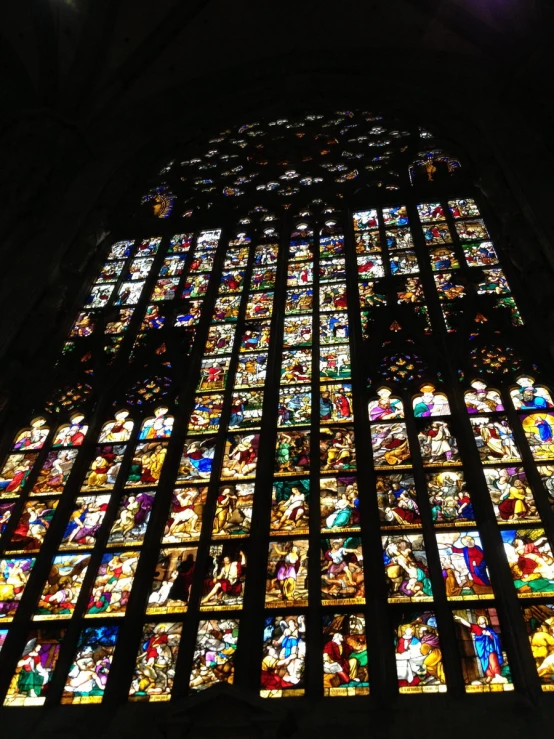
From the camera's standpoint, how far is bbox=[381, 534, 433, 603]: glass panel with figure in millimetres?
6031

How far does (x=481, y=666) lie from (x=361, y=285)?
562cm

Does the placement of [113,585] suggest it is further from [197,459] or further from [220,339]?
[220,339]

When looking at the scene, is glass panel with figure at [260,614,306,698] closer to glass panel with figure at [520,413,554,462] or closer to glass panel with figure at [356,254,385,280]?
glass panel with figure at [520,413,554,462]

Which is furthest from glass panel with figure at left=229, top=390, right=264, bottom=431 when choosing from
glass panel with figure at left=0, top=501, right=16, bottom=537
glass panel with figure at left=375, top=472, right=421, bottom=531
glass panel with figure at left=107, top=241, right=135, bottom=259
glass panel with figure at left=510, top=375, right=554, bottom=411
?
glass panel with figure at left=107, top=241, right=135, bottom=259

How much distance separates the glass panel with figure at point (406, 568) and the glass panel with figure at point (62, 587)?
264 centimetres

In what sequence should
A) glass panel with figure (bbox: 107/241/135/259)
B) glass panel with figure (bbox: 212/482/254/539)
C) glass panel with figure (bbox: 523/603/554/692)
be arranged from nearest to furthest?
glass panel with figure (bbox: 523/603/554/692) < glass panel with figure (bbox: 212/482/254/539) < glass panel with figure (bbox: 107/241/135/259)

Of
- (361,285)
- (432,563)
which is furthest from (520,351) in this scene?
(432,563)

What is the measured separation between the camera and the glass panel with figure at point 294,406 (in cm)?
789

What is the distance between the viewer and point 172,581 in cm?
651

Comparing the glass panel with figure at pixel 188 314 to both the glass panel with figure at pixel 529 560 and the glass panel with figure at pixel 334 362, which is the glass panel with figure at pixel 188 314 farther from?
the glass panel with figure at pixel 529 560

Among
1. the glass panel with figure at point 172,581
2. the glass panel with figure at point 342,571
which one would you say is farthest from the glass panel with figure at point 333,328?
the glass panel with figure at point 172,581

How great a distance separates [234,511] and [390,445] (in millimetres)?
1644

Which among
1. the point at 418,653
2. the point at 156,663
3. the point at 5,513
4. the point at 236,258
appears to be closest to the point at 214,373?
the point at 5,513

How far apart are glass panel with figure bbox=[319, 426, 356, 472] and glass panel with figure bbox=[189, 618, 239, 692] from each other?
1.82 m
